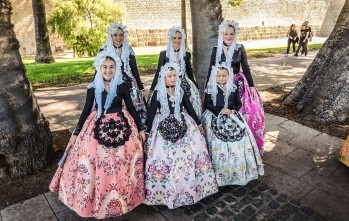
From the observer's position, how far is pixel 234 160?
4.32 m

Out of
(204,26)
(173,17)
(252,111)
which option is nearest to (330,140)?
(252,111)

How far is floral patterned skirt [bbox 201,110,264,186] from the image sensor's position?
14.2 feet

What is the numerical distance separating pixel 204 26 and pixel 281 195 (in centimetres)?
405

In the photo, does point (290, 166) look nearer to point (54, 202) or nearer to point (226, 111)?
point (226, 111)

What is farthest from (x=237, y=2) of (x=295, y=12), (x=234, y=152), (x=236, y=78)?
(x=295, y=12)

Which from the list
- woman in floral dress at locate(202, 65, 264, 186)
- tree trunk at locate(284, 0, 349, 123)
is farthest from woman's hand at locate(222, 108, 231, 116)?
tree trunk at locate(284, 0, 349, 123)

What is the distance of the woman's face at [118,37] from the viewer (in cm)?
539

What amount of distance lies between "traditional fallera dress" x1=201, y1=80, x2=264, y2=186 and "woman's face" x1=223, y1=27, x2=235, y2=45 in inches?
55.2

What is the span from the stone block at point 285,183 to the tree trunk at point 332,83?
→ 9.25ft

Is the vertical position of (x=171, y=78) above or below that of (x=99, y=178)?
above

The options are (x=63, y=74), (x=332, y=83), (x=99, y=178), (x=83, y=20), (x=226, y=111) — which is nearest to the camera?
(x=99, y=178)

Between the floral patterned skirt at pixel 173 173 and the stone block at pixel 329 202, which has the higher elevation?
the floral patterned skirt at pixel 173 173

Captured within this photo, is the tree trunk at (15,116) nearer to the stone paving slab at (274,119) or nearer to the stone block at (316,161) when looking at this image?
the stone block at (316,161)

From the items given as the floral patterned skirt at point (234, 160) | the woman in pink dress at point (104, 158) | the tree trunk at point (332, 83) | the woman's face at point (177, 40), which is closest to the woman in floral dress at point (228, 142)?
the floral patterned skirt at point (234, 160)
